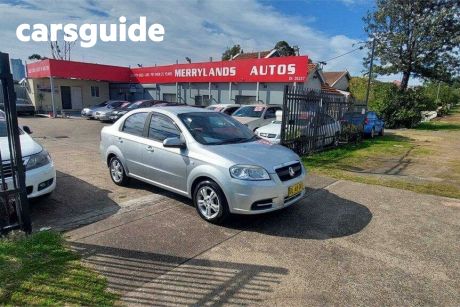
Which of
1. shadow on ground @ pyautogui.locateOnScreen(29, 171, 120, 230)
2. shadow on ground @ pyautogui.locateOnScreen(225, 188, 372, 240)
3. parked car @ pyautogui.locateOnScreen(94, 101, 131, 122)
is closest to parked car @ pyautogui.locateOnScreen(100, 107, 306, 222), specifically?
shadow on ground @ pyautogui.locateOnScreen(225, 188, 372, 240)

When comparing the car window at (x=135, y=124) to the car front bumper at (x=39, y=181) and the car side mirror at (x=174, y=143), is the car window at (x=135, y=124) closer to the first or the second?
the car side mirror at (x=174, y=143)

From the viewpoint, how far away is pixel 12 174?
11.5 ft

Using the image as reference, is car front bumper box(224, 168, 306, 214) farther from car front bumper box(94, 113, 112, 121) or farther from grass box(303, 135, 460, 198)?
car front bumper box(94, 113, 112, 121)

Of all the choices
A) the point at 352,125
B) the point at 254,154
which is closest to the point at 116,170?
the point at 254,154

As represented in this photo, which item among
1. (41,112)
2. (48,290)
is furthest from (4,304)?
(41,112)

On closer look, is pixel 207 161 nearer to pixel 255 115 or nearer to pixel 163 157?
pixel 163 157

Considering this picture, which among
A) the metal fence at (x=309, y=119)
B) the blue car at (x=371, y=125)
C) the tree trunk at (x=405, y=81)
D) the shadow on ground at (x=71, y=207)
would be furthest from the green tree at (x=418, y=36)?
the shadow on ground at (x=71, y=207)

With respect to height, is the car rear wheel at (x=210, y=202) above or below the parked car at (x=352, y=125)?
below

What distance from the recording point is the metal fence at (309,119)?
8.29m

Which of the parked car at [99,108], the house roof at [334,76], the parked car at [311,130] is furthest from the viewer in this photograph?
the house roof at [334,76]

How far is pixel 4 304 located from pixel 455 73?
88.3 feet

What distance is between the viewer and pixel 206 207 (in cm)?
429

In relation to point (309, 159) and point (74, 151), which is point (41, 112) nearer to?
point (74, 151)

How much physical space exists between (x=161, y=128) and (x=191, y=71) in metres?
18.1
